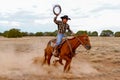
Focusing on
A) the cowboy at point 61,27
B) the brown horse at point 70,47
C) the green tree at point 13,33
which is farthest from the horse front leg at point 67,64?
the green tree at point 13,33

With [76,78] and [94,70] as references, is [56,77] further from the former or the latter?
[94,70]

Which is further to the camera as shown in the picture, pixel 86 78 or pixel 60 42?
pixel 60 42

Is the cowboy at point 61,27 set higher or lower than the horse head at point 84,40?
higher

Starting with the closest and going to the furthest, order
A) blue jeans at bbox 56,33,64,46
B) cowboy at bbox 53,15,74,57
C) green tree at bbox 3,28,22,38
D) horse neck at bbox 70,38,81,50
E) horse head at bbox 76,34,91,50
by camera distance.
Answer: horse head at bbox 76,34,91,50
horse neck at bbox 70,38,81,50
cowboy at bbox 53,15,74,57
blue jeans at bbox 56,33,64,46
green tree at bbox 3,28,22,38

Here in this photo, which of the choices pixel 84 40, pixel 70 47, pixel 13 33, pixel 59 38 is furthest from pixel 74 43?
pixel 13 33

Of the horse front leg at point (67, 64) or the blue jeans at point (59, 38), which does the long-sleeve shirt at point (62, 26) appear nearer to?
the blue jeans at point (59, 38)

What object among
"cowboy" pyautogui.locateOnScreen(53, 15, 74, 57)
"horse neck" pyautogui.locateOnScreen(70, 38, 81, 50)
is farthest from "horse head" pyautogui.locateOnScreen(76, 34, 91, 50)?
"cowboy" pyautogui.locateOnScreen(53, 15, 74, 57)

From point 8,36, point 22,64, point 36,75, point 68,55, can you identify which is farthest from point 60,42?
point 8,36

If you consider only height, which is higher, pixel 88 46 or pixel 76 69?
pixel 88 46

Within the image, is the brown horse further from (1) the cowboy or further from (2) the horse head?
(1) the cowboy

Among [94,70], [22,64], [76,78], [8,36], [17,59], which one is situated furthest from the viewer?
[8,36]

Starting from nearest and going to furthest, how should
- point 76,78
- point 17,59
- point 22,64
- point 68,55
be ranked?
point 76,78, point 68,55, point 22,64, point 17,59

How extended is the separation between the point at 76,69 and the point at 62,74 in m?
2.28

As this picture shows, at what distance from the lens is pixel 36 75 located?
16469 millimetres
